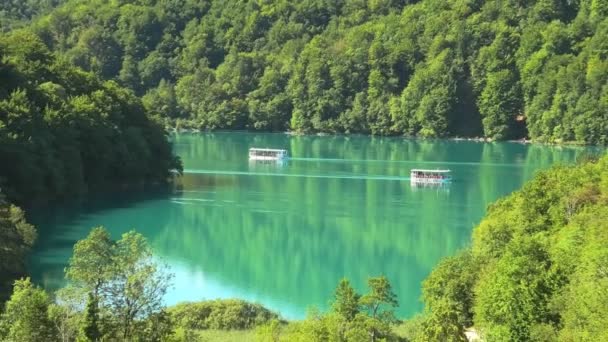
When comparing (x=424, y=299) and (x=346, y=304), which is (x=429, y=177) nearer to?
(x=424, y=299)

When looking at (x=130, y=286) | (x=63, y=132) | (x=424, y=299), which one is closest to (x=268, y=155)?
(x=63, y=132)

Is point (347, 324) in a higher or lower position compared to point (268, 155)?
lower

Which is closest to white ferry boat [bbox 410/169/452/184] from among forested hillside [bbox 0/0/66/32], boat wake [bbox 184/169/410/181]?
boat wake [bbox 184/169/410/181]

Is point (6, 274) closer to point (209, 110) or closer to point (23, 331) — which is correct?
point (23, 331)

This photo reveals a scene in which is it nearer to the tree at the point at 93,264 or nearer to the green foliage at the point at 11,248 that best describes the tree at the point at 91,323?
the tree at the point at 93,264

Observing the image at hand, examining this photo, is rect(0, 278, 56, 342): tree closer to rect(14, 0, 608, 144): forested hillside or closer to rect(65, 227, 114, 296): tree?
rect(65, 227, 114, 296): tree

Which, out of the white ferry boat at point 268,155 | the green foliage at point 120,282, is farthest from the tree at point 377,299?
the white ferry boat at point 268,155

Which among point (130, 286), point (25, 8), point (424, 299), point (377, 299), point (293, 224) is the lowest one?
point (293, 224)
